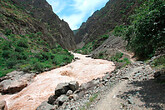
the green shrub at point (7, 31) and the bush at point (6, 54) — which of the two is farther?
the green shrub at point (7, 31)

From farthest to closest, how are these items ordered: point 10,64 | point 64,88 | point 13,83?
point 10,64 → point 13,83 → point 64,88

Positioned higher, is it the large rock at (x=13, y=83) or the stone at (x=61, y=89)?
the large rock at (x=13, y=83)

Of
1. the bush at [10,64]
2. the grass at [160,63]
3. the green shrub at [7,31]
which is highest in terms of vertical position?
the green shrub at [7,31]

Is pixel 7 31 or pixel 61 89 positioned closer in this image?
pixel 61 89

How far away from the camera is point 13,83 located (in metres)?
Result: 12.8

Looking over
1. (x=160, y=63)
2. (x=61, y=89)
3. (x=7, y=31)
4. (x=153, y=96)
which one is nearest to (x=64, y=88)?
(x=61, y=89)

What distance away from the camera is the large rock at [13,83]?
1195 centimetres

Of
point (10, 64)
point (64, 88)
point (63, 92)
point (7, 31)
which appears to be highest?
point (7, 31)

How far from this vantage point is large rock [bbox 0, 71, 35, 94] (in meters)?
12.0

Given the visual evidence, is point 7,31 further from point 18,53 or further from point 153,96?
point 153,96

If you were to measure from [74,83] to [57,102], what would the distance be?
2.42 meters

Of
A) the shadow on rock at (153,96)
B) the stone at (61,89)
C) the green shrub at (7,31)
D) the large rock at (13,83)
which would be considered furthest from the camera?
the green shrub at (7,31)

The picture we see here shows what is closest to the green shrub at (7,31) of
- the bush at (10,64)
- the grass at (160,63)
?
the bush at (10,64)

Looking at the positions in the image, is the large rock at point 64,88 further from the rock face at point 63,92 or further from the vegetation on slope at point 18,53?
the vegetation on slope at point 18,53
